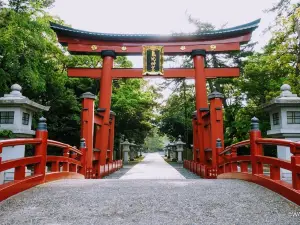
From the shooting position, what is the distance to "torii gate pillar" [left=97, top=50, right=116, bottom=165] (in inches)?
497

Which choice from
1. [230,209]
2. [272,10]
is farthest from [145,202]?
[272,10]

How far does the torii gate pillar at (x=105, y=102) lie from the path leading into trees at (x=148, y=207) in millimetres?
7599

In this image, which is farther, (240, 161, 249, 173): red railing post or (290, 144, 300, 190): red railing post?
(240, 161, 249, 173): red railing post

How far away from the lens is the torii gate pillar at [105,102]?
12.6 meters

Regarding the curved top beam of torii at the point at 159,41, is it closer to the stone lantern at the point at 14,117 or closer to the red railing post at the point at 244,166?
the stone lantern at the point at 14,117

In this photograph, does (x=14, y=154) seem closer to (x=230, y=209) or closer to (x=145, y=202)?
(x=145, y=202)

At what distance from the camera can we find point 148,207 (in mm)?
3779

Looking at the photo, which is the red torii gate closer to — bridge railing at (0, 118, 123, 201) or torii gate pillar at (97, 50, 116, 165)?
torii gate pillar at (97, 50, 116, 165)

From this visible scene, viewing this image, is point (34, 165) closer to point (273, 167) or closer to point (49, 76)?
point (273, 167)

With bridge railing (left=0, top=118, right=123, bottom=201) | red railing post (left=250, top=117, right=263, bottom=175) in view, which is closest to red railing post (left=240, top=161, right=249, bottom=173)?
red railing post (left=250, top=117, right=263, bottom=175)

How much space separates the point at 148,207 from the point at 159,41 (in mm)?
11113

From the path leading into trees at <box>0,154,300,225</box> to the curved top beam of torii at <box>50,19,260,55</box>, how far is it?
9.88 m

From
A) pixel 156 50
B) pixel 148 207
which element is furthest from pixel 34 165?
pixel 156 50

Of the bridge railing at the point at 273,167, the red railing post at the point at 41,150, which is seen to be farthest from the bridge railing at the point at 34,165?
the bridge railing at the point at 273,167
